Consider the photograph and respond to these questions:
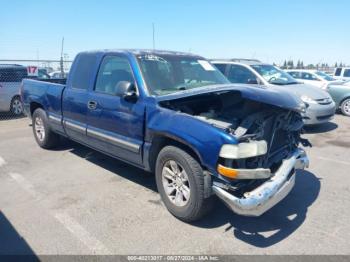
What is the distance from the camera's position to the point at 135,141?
13.5ft

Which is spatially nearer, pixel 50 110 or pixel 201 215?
pixel 201 215

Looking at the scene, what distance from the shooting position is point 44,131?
20.8 feet

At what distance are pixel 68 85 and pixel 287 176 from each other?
390cm

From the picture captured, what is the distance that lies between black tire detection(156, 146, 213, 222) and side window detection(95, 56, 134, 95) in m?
1.29

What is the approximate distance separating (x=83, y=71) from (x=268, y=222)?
12.0 feet

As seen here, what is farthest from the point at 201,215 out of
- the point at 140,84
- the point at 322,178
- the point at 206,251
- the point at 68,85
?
the point at 68,85

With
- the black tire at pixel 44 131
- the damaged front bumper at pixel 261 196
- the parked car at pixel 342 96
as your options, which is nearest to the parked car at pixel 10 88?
the black tire at pixel 44 131

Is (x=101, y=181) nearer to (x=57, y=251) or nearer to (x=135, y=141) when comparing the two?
(x=135, y=141)

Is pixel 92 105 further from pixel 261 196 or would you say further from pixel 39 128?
pixel 261 196

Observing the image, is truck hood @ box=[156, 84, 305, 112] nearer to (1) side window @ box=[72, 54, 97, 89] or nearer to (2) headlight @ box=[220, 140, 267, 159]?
(2) headlight @ box=[220, 140, 267, 159]

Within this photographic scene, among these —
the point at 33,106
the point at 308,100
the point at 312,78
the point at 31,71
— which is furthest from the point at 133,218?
the point at 312,78

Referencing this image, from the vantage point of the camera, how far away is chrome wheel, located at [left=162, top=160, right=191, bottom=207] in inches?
140

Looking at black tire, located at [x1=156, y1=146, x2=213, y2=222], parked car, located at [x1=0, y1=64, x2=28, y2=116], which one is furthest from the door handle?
parked car, located at [x1=0, y1=64, x2=28, y2=116]

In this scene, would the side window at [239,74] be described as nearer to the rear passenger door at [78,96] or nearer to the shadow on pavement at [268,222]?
the rear passenger door at [78,96]
